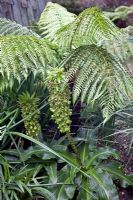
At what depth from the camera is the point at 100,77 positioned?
6.37ft

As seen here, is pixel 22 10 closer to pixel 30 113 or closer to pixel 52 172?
pixel 30 113

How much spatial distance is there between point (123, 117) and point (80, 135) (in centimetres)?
28

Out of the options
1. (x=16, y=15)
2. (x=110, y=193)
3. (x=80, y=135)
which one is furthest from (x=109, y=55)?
(x=16, y=15)

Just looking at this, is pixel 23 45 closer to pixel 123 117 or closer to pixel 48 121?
pixel 48 121

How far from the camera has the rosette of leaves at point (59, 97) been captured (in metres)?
1.78

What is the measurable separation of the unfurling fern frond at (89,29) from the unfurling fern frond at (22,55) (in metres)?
0.12

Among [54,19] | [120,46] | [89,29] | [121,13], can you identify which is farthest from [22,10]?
[120,46]

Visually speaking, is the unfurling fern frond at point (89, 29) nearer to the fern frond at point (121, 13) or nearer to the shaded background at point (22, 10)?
the shaded background at point (22, 10)

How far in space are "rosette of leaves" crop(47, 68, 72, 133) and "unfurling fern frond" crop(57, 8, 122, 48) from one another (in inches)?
12.2

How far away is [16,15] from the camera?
4340 mm

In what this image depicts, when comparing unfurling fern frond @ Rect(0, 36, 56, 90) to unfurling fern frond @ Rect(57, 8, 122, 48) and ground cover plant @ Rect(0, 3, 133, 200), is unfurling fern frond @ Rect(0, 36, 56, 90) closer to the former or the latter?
ground cover plant @ Rect(0, 3, 133, 200)

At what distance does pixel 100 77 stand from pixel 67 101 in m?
0.22

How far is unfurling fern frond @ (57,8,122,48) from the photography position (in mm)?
2008

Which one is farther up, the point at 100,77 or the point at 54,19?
the point at 54,19
